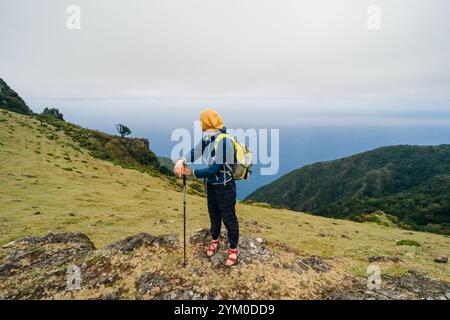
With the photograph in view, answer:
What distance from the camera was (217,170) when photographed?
7.44 m

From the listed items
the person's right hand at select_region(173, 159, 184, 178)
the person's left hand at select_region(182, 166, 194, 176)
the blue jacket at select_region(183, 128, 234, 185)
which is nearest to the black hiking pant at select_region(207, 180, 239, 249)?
the blue jacket at select_region(183, 128, 234, 185)

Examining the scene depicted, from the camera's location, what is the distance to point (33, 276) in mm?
8172

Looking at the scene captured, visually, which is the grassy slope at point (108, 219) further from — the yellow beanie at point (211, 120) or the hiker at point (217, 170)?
the yellow beanie at point (211, 120)

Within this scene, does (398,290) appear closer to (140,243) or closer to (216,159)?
(216,159)

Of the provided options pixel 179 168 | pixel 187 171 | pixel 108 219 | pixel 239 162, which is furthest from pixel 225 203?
pixel 108 219

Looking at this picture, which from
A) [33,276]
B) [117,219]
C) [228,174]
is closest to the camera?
[228,174]

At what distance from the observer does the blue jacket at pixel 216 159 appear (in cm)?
737

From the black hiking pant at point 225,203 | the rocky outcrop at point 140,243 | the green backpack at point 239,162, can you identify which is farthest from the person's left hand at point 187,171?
the rocky outcrop at point 140,243

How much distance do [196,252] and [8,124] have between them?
214ft
